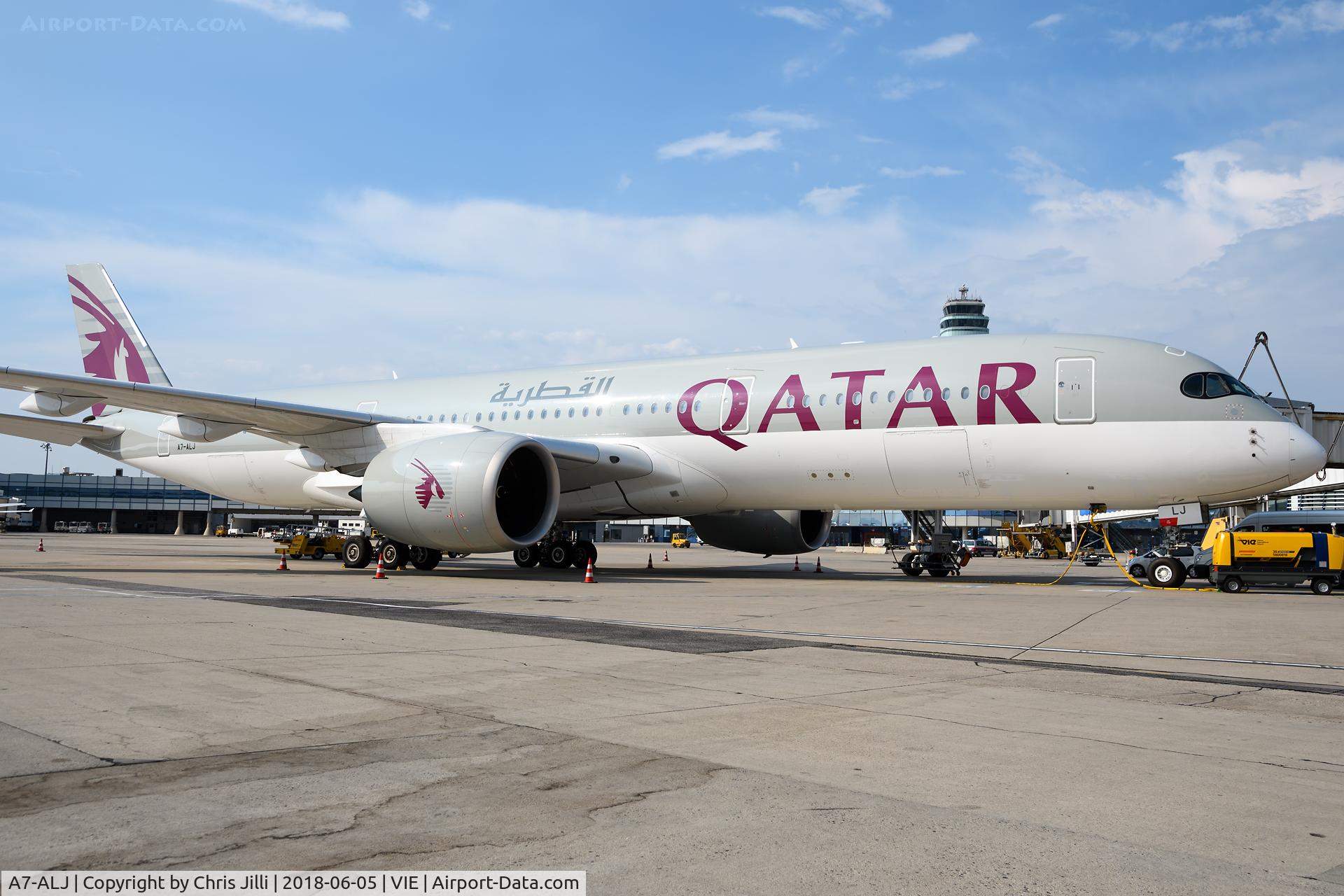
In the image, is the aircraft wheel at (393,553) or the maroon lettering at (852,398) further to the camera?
the aircraft wheel at (393,553)

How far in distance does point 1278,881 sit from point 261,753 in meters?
3.90

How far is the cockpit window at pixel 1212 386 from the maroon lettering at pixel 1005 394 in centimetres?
228

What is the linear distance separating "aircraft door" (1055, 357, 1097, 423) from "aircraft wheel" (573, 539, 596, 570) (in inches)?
392

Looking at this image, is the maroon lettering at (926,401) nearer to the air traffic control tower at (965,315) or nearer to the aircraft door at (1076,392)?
the aircraft door at (1076,392)

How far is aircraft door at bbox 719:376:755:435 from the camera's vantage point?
60.6ft

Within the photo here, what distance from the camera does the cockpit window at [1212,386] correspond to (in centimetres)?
1555

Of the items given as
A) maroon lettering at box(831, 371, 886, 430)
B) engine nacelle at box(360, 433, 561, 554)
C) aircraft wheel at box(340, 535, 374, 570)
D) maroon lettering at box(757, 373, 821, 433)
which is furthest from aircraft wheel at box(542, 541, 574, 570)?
maroon lettering at box(831, 371, 886, 430)

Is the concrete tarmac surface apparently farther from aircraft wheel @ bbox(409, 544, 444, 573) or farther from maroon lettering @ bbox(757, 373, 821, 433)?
aircraft wheel @ bbox(409, 544, 444, 573)

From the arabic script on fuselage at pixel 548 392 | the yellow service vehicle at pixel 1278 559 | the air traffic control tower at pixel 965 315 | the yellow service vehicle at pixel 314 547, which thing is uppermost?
the air traffic control tower at pixel 965 315

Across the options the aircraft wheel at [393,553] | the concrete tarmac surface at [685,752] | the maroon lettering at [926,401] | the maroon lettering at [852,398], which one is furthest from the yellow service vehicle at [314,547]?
the concrete tarmac surface at [685,752]

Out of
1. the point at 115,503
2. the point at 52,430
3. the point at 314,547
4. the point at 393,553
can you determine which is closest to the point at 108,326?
the point at 52,430

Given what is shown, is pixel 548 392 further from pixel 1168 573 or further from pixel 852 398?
pixel 1168 573

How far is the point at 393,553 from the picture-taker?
67.6 ft
